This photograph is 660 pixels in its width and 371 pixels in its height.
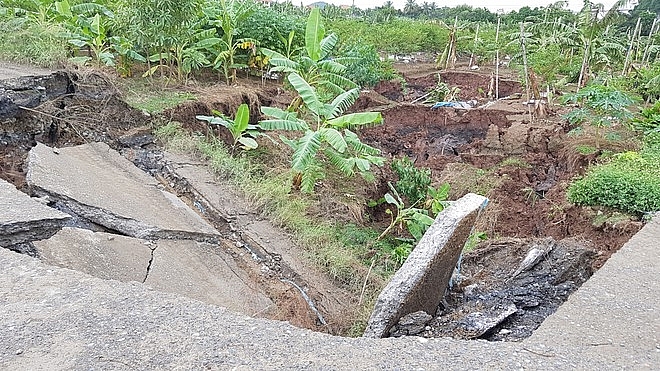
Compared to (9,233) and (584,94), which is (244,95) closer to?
(584,94)

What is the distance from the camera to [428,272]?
3459 mm

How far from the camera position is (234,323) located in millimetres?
2449

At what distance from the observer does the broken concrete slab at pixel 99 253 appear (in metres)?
3.67

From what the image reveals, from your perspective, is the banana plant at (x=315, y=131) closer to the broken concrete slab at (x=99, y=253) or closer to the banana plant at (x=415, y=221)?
the banana plant at (x=415, y=221)

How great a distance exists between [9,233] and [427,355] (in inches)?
104

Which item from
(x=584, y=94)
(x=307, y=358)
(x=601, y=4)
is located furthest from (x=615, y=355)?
(x=601, y=4)

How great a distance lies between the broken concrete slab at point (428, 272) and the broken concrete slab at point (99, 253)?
2.03 m

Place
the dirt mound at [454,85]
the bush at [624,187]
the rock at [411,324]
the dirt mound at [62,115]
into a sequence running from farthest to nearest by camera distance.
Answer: the dirt mound at [454,85] → the dirt mound at [62,115] → the bush at [624,187] → the rock at [411,324]

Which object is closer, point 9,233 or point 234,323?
point 234,323

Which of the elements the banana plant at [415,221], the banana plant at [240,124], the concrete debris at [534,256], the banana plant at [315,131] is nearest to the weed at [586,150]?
the banana plant at [415,221]

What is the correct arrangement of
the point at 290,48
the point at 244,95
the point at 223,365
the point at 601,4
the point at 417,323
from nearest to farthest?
the point at 223,365 → the point at 417,323 → the point at 244,95 → the point at 290,48 → the point at 601,4

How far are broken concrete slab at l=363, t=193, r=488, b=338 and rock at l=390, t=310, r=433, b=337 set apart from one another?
4 cm

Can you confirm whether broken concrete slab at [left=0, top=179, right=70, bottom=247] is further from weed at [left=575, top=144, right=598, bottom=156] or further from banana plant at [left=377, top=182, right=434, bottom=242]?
weed at [left=575, top=144, right=598, bottom=156]

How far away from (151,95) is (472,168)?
5421 millimetres
